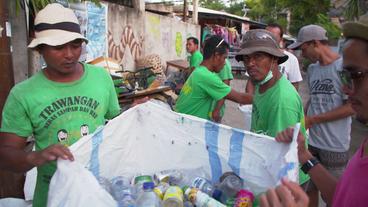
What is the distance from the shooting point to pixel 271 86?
2.54m

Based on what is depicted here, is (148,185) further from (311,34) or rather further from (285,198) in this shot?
(311,34)

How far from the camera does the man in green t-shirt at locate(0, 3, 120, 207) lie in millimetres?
1963

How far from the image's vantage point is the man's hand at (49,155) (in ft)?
5.61

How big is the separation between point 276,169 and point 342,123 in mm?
1737

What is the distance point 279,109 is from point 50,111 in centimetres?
135

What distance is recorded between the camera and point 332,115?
3.38m

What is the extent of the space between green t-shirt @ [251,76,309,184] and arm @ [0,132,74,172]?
4.16 feet

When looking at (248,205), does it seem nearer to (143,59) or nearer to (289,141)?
(289,141)

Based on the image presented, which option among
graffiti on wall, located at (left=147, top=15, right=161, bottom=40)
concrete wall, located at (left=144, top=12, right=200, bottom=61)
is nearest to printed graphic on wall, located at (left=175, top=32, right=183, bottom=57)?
concrete wall, located at (left=144, top=12, right=200, bottom=61)

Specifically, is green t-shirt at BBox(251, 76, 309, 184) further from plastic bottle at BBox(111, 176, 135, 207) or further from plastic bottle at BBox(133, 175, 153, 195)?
plastic bottle at BBox(111, 176, 135, 207)

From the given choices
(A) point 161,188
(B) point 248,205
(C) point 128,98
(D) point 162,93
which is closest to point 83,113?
(A) point 161,188

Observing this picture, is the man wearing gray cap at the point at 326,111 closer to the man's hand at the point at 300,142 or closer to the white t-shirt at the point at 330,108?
the white t-shirt at the point at 330,108

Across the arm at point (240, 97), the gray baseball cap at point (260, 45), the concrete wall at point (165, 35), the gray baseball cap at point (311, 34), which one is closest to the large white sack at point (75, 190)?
the gray baseball cap at point (260, 45)

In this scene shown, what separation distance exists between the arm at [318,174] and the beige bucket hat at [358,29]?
24.7 inches
